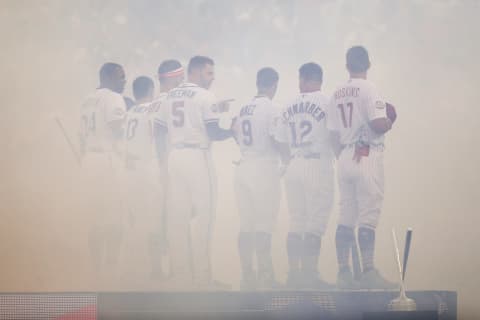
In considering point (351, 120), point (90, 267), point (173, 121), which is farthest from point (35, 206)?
point (351, 120)

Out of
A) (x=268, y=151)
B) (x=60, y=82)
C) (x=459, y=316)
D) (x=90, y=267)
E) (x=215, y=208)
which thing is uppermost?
(x=60, y=82)

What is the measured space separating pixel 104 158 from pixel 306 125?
1267 mm

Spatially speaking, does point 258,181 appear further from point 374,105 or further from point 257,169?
point 374,105

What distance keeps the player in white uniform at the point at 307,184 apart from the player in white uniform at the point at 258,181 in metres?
0.09

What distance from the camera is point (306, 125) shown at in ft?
15.6

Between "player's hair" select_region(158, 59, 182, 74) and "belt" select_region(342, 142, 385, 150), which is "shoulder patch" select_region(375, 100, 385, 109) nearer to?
"belt" select_region(342, 142, 385, 150)

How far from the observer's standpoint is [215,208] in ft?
15.6

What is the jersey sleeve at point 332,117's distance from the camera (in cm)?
472

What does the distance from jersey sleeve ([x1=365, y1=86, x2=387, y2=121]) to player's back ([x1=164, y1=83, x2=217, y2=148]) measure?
3.09ft

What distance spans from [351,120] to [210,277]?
1278 millimetres

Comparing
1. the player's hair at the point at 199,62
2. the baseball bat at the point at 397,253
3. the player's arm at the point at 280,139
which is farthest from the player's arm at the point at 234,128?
the baseball bat at the point at 397,253

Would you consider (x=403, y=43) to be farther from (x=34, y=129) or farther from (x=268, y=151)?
(x=34, y=129)

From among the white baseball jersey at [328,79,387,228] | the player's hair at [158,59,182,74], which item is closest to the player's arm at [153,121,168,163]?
the player's hair at [158,59,182,74]

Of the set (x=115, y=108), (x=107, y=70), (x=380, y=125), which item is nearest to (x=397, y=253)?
(x=380, y=125)
